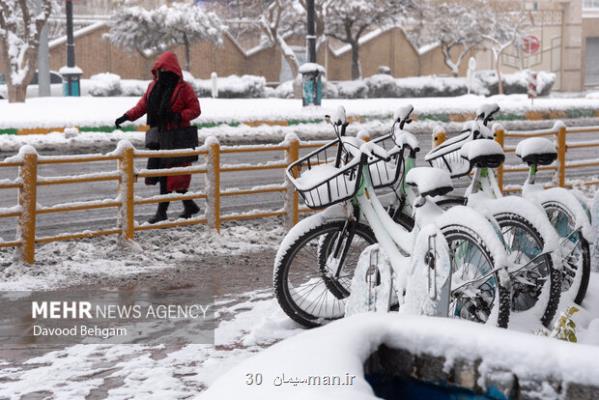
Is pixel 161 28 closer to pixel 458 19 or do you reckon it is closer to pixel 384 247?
pixel 458 19

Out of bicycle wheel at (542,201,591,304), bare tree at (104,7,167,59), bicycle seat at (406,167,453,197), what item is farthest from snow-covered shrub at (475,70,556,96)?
bicycle seat at (406,167,453,197)

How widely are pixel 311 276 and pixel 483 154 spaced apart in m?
1.60

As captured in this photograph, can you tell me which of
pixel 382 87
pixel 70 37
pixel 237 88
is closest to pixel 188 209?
pixel 70 37

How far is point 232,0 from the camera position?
144 ft

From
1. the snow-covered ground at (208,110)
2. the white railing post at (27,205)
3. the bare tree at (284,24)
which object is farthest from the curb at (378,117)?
the white railing post at (27,205)

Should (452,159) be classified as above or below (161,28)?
below

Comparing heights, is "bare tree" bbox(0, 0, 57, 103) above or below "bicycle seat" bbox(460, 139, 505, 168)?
above

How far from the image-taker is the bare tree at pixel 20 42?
29172 millimetres

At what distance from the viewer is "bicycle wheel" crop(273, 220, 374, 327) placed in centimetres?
699

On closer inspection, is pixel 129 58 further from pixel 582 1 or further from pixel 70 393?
pixel 70 393

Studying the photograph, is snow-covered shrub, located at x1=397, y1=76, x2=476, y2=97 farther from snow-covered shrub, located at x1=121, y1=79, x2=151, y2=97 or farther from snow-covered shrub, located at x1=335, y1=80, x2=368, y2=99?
snow-covered shrub, located at x1=121, y1=79, x2=151, y2=97

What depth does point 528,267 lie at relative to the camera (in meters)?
6.42

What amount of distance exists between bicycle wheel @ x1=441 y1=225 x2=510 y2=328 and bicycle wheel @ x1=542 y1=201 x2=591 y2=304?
3.96 ft

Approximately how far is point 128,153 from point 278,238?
1.97 meters
